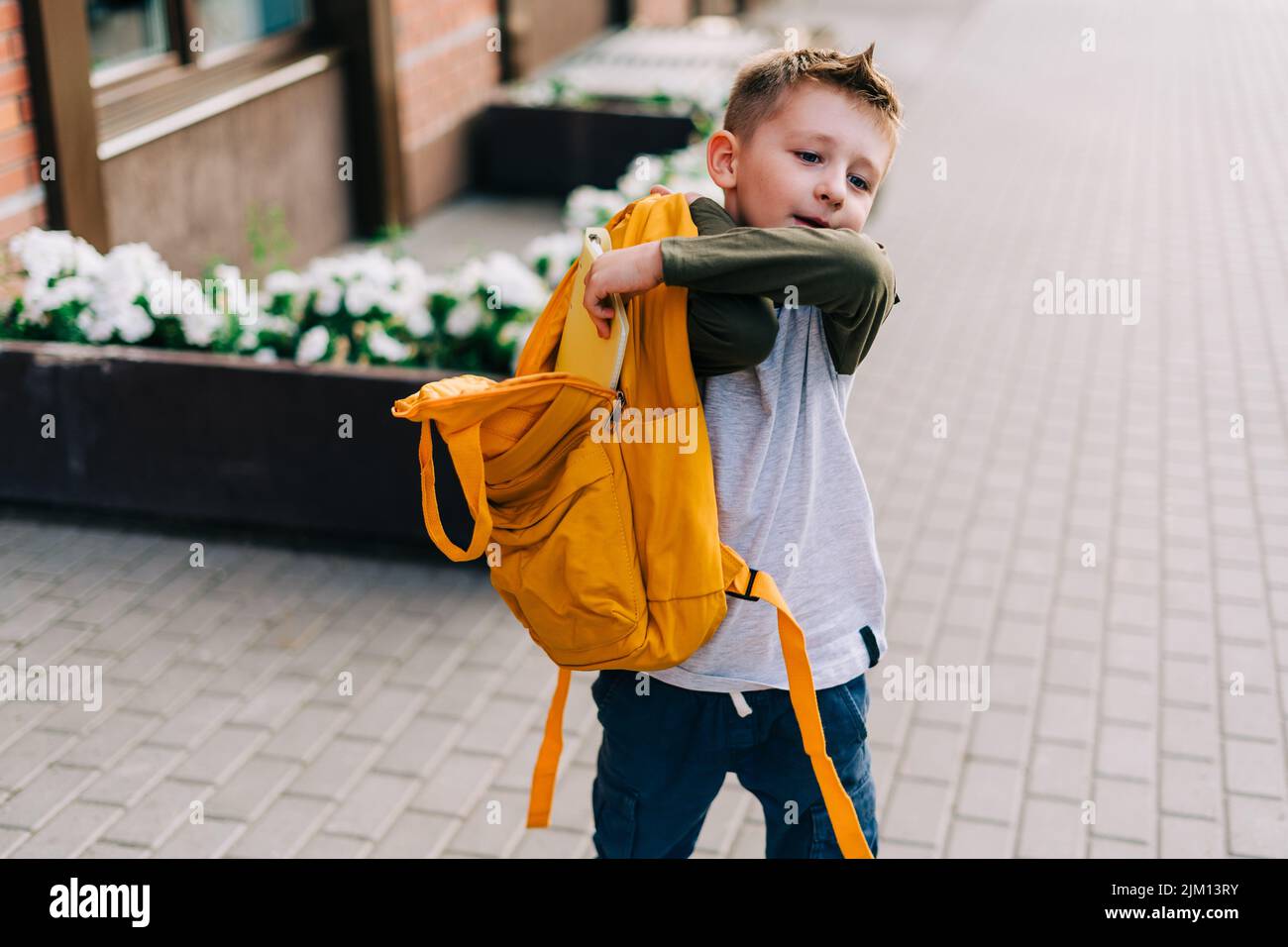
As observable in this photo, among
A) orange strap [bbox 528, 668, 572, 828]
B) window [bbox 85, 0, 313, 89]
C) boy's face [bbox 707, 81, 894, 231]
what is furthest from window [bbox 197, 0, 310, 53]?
boy's face [bbox 707, 81, 894, 231]

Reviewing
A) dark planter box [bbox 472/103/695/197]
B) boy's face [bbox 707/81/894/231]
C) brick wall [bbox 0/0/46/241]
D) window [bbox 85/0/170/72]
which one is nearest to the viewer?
boy's face [bbox 707/81/894/231]

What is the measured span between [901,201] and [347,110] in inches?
162

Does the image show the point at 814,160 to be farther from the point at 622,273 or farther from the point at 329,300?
the point at 329,300

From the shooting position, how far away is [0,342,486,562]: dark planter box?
5.09 m

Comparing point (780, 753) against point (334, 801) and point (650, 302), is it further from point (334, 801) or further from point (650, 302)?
point (334, 801)

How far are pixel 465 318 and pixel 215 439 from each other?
99cm

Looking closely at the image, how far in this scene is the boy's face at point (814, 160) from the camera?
7.16 feet

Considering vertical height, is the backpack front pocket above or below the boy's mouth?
below

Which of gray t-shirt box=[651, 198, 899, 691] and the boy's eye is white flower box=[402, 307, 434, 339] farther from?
the boy's eye

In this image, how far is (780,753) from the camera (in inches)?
100

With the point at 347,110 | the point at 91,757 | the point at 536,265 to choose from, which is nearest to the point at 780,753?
the point at 91,757

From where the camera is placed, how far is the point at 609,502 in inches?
88.9

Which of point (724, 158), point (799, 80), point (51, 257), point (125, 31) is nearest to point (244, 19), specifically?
point (125, 31)

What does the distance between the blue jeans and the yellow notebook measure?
593 mm
